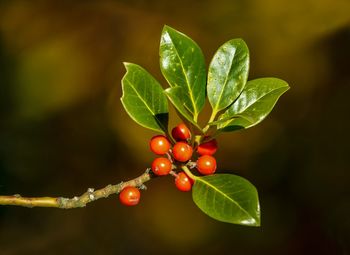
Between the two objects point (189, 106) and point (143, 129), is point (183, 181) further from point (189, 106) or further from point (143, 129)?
point (143, 129)

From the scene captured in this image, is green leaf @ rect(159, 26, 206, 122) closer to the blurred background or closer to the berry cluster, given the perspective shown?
the berry cluster

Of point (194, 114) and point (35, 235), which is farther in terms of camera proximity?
point (35, 235)

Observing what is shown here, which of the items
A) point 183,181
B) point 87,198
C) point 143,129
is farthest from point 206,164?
point 143,129

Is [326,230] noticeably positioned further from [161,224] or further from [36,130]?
[36,130]

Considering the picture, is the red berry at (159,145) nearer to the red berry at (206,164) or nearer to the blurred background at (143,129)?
the red berry at (206,164)

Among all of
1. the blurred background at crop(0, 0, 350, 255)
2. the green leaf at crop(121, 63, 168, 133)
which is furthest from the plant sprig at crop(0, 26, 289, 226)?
the blurred background at crop(0, 0, 350, 255)

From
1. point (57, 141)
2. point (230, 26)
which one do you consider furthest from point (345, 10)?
point (57, 141)
